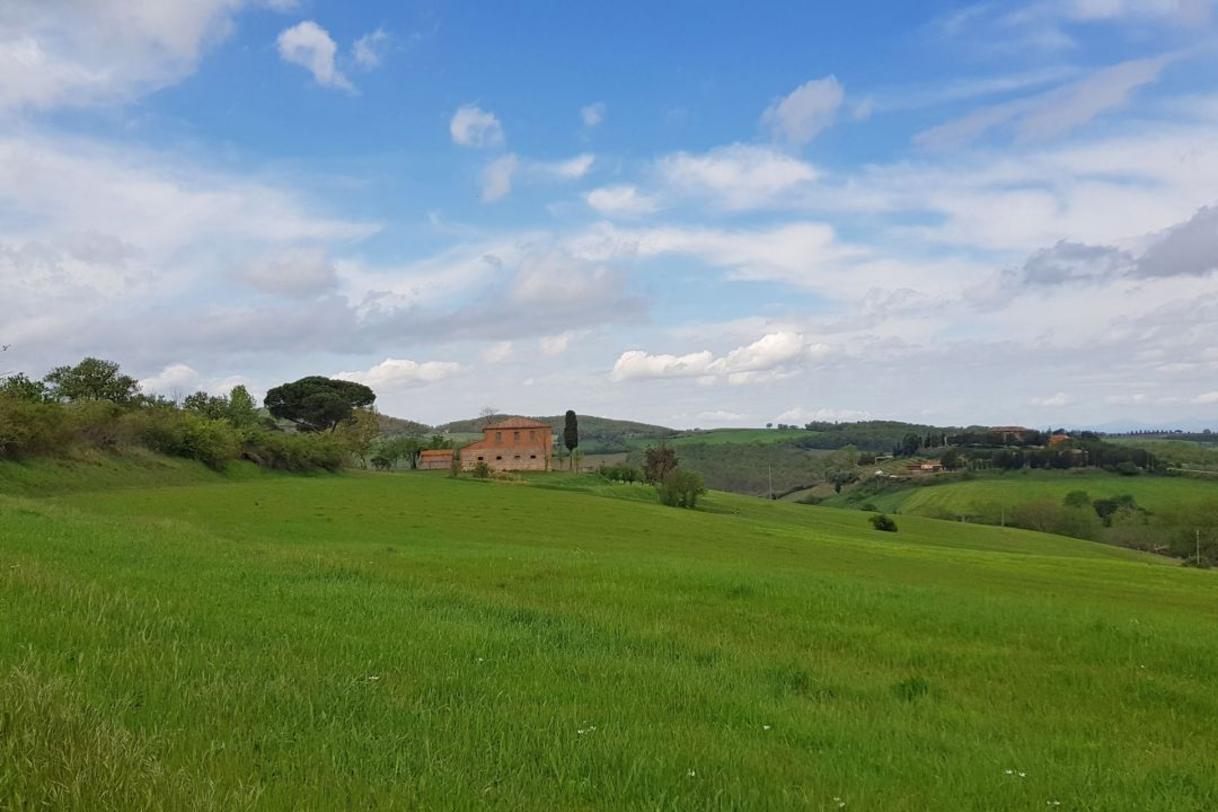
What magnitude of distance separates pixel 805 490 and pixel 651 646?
16340 cm

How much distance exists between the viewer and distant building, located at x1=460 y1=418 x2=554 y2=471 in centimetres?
13362

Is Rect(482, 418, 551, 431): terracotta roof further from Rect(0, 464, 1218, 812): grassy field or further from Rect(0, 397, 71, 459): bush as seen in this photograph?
Rect(0, 464, 1218, 812): grassy field

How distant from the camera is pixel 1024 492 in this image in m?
139

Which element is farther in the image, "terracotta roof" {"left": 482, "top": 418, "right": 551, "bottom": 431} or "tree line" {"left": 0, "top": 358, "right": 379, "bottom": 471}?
"terracotta roof" {"left": 482, "top": 418, "right": 551, "bottom": 431}

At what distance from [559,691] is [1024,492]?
494 feet

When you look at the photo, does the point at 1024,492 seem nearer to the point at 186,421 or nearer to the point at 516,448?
the point at 516,448

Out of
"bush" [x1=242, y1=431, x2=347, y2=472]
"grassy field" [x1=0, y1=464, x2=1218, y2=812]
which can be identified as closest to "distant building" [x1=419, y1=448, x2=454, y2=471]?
"bush" [x1=242, y1=431, x2=347, y2=472]

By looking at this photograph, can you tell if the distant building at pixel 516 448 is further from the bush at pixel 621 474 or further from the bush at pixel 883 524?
the bush at pixel 883 524

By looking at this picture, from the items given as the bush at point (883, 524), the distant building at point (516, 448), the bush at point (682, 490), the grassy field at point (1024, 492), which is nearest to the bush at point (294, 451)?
the distant building at point (516, 448)

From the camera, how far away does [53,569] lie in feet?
38.1

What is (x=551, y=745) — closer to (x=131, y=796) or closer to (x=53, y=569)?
(x=131, y=796)

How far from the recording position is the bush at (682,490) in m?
90.0

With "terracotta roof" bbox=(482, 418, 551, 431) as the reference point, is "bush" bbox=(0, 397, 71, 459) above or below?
below

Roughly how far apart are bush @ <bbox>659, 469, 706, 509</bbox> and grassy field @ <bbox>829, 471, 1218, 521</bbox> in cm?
5918
